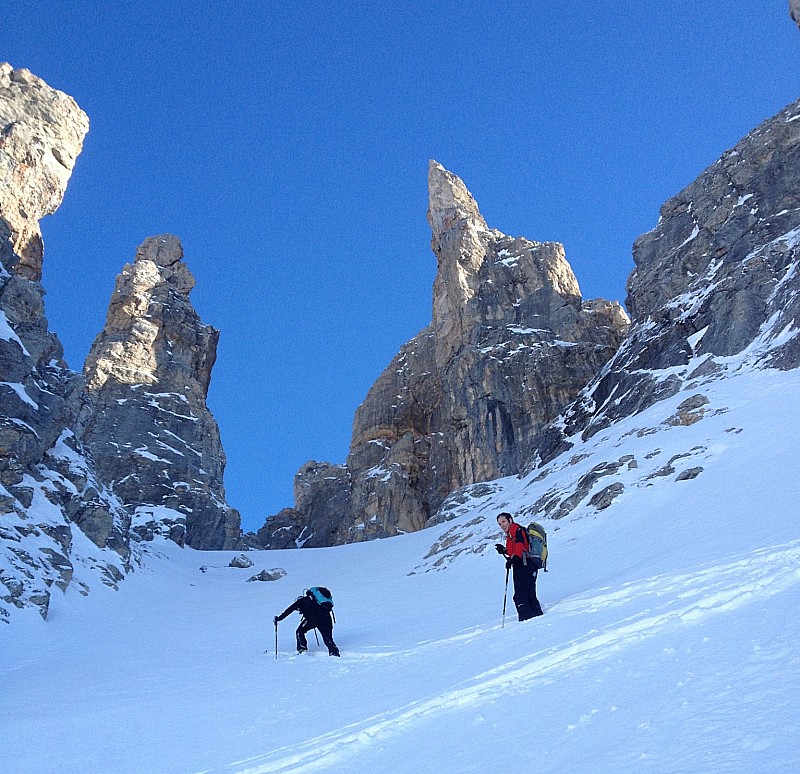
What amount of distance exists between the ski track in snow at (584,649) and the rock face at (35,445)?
16.3 meters

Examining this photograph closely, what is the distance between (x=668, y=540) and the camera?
1386 cm

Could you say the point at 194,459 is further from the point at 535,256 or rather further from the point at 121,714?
the point at 121,714

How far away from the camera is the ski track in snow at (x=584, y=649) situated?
16.5 feet

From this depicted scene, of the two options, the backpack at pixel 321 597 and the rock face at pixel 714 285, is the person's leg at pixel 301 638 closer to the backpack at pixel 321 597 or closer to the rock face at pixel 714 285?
the backpack at pixel 321 597

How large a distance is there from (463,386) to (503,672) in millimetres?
64613

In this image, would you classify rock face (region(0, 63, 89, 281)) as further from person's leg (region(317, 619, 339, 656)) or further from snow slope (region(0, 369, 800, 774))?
person's leg (region(317, 619, 339, 656))

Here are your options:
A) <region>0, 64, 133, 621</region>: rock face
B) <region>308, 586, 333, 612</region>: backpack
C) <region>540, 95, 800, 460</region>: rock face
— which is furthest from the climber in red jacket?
<region>540, 95, 800, 460</region>: rock face

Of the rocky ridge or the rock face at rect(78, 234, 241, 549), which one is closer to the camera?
the rocky ridge

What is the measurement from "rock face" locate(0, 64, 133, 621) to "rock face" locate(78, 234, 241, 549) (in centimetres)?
1885

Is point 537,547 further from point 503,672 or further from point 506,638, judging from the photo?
point 503,672

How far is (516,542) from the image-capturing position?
10.3 metres

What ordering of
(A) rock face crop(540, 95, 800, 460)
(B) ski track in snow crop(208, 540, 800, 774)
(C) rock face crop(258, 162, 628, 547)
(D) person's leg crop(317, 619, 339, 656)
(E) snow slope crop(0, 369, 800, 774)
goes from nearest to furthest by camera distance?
(E) snow slope crop(0, 369, 800, 774), (B) ski track in snow crop(208, 540, 800, 774), (D) person's leg crop(317, 619, 339, 656), (A) rock face crop(540, 95, 800, 460), (C) rock face crop(258, 162, 628, 547)

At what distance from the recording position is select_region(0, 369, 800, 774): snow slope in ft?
12.9

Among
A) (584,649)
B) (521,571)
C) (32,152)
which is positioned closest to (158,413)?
(32,152)
